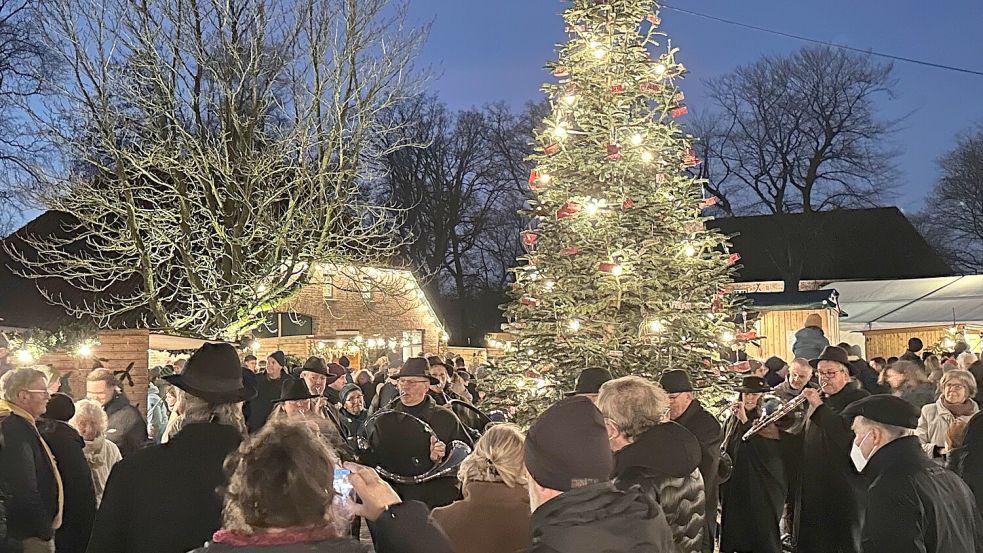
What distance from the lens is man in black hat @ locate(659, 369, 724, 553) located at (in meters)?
6.29

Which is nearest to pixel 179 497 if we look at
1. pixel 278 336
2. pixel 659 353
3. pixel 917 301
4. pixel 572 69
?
pixel 659 353

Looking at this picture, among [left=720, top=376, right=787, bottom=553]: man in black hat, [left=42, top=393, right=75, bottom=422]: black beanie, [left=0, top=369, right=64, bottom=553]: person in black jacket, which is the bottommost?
[left=720, top=376, right=787, bottom=553]: man in black hat

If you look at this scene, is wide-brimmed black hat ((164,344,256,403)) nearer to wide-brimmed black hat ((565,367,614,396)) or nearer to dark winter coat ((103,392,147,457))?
wide-brimmed black hat ((565,367,614,396))

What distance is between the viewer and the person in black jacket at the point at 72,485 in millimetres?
5977

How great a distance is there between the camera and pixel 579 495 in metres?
3.08

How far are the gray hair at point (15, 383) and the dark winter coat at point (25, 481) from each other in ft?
1.00

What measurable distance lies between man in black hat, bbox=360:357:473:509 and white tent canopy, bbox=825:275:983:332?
1952 cm

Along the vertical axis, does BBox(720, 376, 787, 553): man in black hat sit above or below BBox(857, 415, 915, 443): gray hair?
below

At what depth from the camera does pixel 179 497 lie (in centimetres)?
369

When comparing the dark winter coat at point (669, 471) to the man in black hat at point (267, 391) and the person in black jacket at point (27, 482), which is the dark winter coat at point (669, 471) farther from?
the man in black hat at point (267, 391)

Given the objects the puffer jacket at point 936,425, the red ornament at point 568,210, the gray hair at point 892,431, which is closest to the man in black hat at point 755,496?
the puffer jacket at point 936,425

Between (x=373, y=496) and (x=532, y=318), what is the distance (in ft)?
27.7

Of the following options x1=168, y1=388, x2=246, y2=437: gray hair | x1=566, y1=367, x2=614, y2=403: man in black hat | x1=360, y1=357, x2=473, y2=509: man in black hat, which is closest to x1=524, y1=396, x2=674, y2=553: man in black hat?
x1=168, y1=388, x2=246, y2=437: gray hair

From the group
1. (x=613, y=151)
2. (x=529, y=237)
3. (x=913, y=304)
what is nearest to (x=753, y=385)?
(x=613, y=151)
